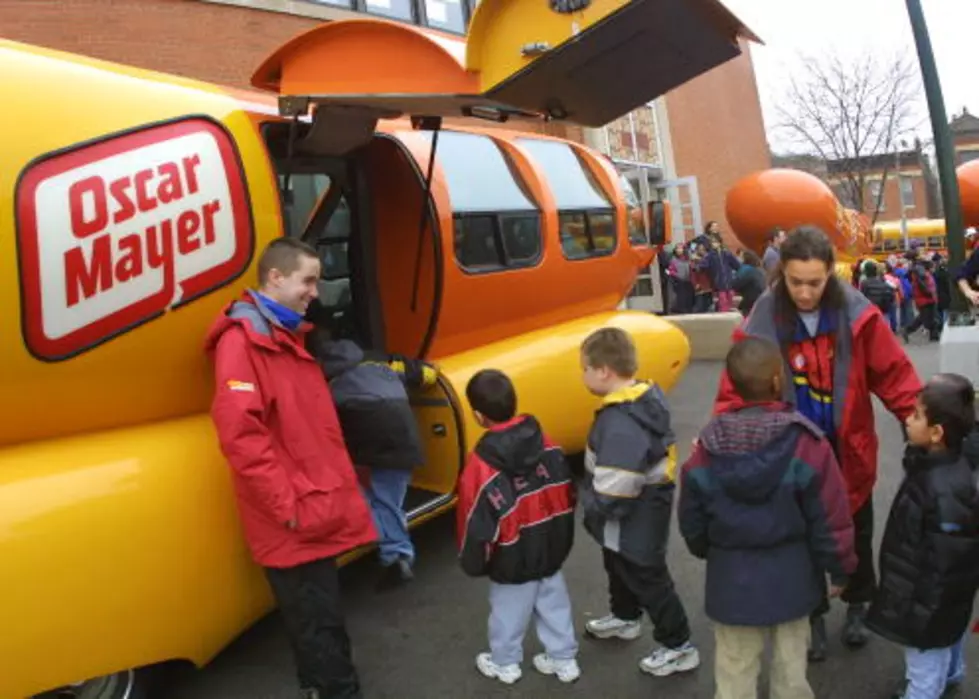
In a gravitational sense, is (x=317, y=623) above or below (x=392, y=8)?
below

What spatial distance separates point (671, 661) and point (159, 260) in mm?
2501

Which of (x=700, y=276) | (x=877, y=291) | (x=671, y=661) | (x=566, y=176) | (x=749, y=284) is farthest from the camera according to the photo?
(x=700, y=276)

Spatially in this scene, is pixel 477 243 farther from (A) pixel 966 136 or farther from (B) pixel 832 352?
(A) pixel 966 136

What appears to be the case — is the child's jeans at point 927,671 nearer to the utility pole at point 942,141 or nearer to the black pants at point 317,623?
the black pants at point 317,623

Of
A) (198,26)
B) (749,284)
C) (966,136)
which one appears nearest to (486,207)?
(749,284)

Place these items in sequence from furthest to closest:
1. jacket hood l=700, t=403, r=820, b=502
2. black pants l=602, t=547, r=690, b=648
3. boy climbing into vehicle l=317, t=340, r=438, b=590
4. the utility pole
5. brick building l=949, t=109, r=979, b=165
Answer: brick building l=949, t=109, r=979, b=165 < the utility pole < boy climbing into vehicle l=317, t=340, r=438, b=590 < black pants l=602, t=547, r=690, b=648 < jacket hood l=700, t=403, r=820, b=502

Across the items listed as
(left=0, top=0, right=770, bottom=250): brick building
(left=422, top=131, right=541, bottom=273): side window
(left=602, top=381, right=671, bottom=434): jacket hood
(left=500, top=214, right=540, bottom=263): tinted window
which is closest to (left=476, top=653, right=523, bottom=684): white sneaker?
(left=602, top=381, right=671, bottom=434): jacket hood

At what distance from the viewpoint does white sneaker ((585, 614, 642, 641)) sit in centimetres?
372

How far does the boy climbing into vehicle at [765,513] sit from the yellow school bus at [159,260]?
4.88ft

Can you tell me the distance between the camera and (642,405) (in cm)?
312

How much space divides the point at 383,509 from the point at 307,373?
1195 mm

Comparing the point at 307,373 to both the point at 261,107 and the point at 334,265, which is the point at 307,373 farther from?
the point at 334,265

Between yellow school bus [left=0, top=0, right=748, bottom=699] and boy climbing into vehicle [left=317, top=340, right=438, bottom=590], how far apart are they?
0.74ft

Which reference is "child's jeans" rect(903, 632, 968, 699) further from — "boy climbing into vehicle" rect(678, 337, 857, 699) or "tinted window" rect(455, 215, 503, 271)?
"tinted window" rect(455, 215, 503, 271)
